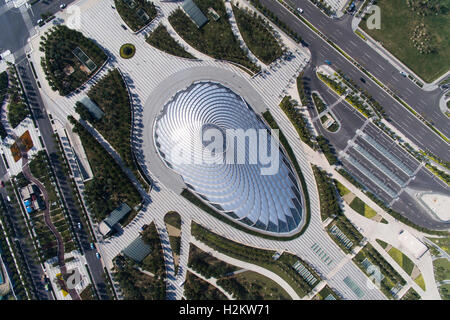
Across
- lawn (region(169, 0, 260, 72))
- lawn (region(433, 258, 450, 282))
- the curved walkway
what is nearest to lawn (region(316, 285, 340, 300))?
the curved walkway

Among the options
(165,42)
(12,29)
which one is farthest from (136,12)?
(12,29)

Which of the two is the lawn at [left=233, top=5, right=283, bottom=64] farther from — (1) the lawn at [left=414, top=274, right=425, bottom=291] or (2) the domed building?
(1) the lawn at [left=414, top=274, right=425, bottom=291]

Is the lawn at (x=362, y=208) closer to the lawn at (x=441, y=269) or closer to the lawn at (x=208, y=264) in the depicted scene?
the lawn at (x=441, y=269)

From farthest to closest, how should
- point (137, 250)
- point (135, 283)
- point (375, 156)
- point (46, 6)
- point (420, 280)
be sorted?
point (375, 156) → point (46, 6) → point (420, 280) → point (135, 283) → point (137, 250)

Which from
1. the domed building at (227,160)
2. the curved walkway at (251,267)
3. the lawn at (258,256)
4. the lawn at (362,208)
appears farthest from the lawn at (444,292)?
the domed building at (227,160)

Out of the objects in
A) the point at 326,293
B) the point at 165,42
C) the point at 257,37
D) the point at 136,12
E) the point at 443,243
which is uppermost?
the point at 257,37

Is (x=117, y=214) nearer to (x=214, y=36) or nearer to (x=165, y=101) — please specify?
(x=165, y=101)
